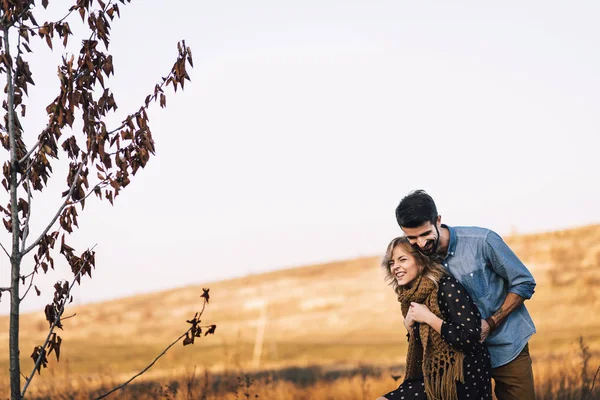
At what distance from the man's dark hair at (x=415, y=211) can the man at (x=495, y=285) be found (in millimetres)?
108

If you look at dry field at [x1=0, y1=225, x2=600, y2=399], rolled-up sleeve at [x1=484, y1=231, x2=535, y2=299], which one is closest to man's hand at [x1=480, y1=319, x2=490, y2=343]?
rolled-up sleeve at [x1=484, y1=231, x2=535, y2=299]

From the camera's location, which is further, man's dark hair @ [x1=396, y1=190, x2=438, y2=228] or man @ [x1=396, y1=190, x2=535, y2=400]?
man @ [x1=396, y1=190, x2=535, y2=400]

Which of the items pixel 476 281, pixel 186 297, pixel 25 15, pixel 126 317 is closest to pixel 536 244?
pixel 186 297

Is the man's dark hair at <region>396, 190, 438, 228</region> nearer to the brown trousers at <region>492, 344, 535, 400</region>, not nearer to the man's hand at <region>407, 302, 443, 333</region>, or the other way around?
the man's hand at <region>407, 302, 443, 333</region>

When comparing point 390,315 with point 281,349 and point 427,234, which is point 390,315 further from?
point 427,234

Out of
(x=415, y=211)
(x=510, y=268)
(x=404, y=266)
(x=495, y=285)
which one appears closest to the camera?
(x=415, y=211)

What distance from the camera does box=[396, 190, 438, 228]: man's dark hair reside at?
4660mm

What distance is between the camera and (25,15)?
517 centimetres

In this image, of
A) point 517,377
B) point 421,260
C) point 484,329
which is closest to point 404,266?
point 421,260

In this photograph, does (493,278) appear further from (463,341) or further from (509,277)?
(463,341)

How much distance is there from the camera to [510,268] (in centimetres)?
495

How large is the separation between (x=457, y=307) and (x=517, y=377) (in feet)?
2.60

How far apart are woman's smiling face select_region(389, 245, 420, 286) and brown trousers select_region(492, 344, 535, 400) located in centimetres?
92

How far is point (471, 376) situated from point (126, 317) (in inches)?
592
